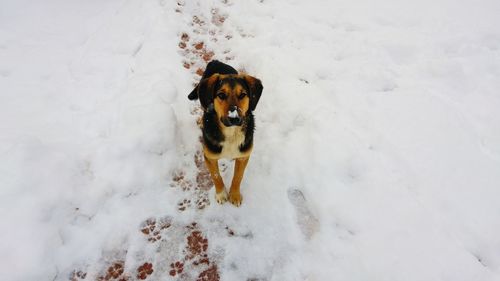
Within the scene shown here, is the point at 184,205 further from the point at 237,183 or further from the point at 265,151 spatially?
the point at 265,151

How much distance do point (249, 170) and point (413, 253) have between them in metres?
2.53

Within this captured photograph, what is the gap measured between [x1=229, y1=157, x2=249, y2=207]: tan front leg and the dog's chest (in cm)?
27

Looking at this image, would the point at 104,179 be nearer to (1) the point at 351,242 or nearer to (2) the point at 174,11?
(1) the point at 351,242

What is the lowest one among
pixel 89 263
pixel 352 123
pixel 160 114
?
pixel 89 263

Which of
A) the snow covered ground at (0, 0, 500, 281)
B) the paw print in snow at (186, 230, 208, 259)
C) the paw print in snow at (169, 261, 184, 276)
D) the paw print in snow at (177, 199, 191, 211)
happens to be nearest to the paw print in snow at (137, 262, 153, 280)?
the snow covered ground at (0, 0, 500, 281)

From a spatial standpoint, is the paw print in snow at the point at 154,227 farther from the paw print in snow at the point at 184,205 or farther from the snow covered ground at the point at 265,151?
the paw print in snow at the point at 184,205

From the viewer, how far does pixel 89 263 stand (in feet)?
12.9

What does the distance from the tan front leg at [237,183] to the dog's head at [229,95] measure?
814mm

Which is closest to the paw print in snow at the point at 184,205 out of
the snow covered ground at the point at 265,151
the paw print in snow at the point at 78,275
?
the snow covered ground at the point at 265,151

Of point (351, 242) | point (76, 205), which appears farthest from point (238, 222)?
point (76, 205)

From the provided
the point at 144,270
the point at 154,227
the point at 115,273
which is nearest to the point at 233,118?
the point at 154,227

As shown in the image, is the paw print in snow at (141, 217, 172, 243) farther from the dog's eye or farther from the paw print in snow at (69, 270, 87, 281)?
the dog's eye

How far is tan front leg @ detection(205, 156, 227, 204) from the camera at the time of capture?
441cm

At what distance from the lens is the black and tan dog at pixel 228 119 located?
3.77m
